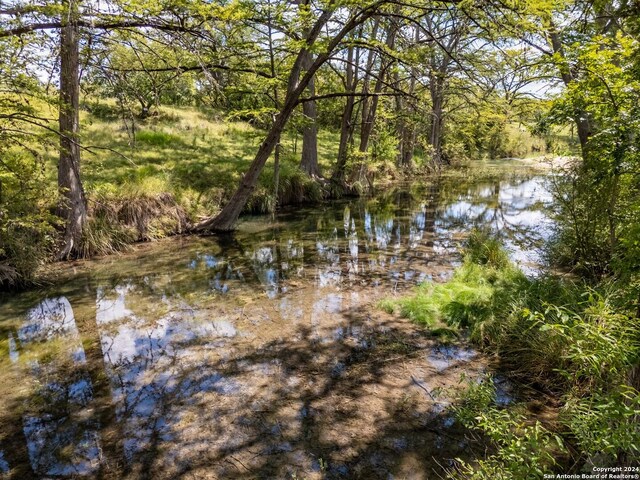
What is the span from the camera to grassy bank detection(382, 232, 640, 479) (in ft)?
7.34

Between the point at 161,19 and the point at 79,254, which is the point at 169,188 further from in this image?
the point at 161,19

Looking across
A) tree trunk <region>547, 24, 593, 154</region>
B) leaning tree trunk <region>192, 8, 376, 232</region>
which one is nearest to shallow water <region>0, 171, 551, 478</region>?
leaning tree trunk <region>192, 8, 376, 232</region>

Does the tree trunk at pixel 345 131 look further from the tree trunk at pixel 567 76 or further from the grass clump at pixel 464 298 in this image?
the grass clump at pixel 464 298

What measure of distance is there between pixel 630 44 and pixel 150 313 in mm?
7079

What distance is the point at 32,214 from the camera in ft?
22.7

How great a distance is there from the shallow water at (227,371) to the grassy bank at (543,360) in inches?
16.1

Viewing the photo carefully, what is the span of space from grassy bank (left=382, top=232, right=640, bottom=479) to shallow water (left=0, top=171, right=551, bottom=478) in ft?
1.34

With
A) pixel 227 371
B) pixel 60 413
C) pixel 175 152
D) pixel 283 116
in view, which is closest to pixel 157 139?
pixel 175 152

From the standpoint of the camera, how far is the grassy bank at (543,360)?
2.24m

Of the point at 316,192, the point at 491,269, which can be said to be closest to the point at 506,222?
the point at 491,269

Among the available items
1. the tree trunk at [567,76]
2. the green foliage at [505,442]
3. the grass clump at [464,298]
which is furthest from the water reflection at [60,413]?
the tree trunk at [567,76]

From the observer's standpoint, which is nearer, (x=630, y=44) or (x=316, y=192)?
(x=630, y=44)

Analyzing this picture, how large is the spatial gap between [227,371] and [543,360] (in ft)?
10.9

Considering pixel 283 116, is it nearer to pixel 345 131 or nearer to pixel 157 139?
pixel 157 139
